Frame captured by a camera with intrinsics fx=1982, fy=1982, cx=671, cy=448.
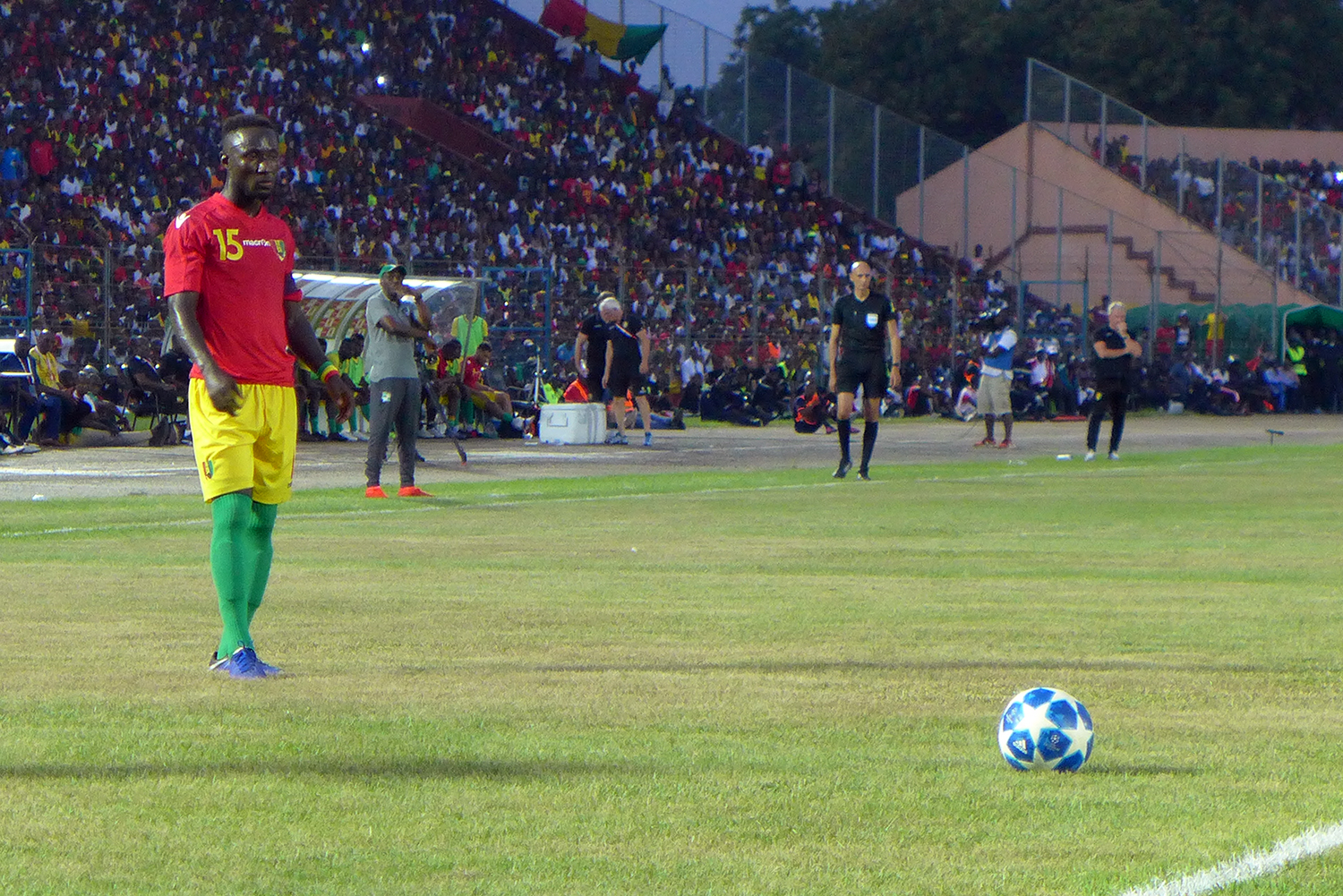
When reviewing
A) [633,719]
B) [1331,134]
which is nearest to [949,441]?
[633,719]

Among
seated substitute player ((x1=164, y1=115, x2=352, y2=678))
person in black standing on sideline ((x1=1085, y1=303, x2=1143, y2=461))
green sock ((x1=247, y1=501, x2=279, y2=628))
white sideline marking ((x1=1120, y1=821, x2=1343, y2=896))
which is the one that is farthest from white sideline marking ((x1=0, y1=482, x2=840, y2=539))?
white sideline marking ((x1=1120, y1=821, x2=1343, y2=896))

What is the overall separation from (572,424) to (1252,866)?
21874 millimetres

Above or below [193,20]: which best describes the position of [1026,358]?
below

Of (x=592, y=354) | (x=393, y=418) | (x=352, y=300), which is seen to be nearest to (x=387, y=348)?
(x=393, y=418)

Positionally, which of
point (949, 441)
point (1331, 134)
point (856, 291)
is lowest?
point (949, 441)

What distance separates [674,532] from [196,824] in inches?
351

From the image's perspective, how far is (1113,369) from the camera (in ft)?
74.1

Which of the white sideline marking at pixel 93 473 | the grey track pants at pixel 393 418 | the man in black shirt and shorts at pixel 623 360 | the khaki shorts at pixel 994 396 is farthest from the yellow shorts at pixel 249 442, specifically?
the khaki shorts at pixel 994 396

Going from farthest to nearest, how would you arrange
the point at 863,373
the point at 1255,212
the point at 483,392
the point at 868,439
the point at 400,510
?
the point at 1255,212 → the point at 483,392 → the point at 868,439 → the point at 863,373 → the point at 400,510

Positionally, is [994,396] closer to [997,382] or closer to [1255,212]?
[997,382]

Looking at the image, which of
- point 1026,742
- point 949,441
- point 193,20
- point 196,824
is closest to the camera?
point 196,824

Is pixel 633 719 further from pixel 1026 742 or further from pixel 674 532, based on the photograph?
pixel 674 532

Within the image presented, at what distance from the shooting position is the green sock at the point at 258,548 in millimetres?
7090

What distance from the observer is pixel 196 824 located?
15.4 ft
